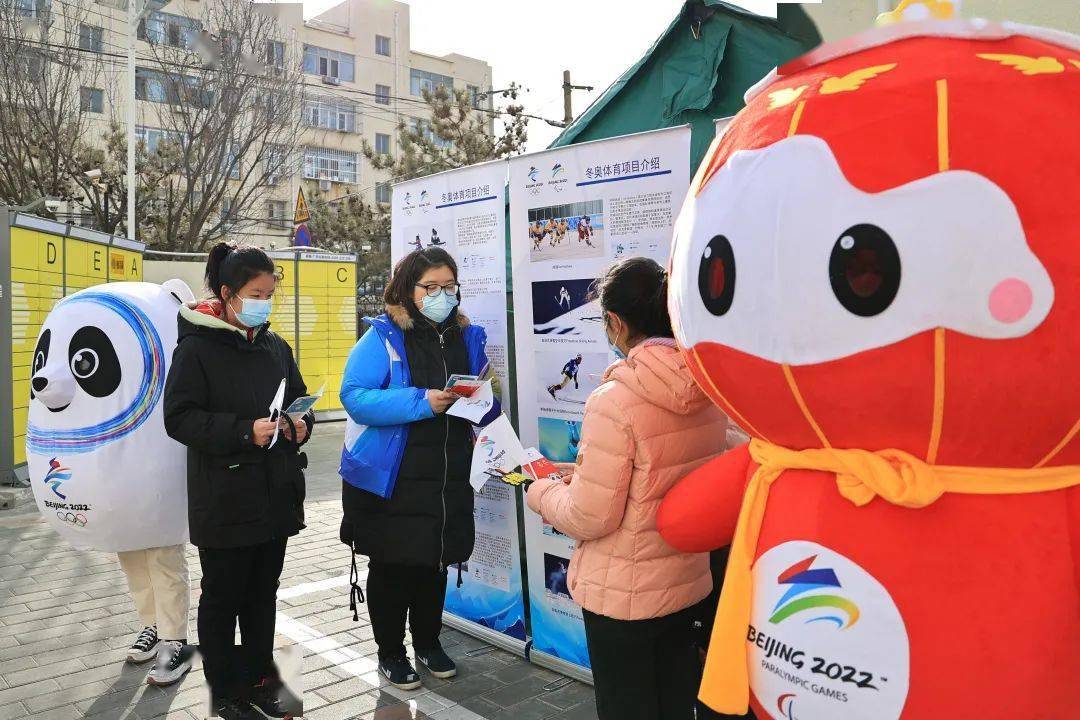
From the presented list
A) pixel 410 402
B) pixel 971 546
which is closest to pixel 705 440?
pixel 971 546

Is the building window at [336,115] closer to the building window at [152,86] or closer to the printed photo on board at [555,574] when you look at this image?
the building window at [152,86]

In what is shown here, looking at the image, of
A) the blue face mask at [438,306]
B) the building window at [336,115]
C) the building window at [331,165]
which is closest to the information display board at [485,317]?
the blue face mask at [438,306]

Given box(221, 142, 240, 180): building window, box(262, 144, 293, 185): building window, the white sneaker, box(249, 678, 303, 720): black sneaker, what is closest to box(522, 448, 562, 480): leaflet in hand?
box(249, 678, 303, 720): black sneaker

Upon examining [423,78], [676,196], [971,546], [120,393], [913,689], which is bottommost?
[913,689]

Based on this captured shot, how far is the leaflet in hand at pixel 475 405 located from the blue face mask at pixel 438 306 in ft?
1.31

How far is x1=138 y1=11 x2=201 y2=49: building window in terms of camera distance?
16.8 m

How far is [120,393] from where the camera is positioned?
388 cm

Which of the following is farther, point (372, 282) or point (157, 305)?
point (372, 282)

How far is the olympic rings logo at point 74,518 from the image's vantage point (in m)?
3.88

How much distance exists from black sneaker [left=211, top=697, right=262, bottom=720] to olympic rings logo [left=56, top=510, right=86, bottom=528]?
1.12 metres

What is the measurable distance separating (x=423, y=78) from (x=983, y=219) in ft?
148

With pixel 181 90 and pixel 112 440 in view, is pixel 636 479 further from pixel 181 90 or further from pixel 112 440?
pixel 181 90

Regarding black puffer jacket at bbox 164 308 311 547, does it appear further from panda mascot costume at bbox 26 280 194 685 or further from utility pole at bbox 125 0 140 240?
utility pole at bbox 125 0 140 240

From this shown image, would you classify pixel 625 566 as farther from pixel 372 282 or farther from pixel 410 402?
pixel 372 282
